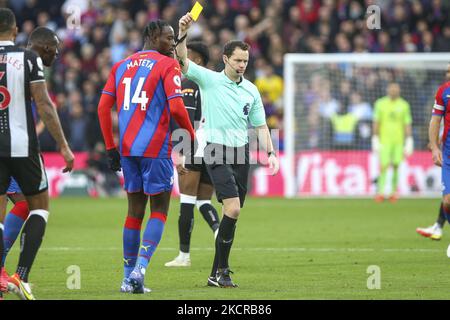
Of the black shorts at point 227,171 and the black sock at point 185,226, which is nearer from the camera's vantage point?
the black shorts at point 227,171

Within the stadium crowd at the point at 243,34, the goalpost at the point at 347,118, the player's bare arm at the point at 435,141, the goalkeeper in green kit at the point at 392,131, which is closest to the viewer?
the player's bare arm at the point at 435,141

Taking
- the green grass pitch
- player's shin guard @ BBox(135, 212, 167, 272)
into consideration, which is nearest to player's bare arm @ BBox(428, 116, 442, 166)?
the green grass pitch

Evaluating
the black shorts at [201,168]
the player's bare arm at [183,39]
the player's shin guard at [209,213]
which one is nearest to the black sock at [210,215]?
the player's shin guard at [209,213]

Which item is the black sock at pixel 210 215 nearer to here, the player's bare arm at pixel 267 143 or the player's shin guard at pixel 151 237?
the player's bare arm at pixel 267 143

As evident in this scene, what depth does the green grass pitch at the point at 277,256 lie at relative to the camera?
9.12m

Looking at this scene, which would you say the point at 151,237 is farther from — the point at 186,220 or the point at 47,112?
the point at 186,220

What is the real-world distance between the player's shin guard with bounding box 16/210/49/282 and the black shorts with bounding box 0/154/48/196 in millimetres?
213

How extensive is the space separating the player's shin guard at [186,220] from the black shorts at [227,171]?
207 cm

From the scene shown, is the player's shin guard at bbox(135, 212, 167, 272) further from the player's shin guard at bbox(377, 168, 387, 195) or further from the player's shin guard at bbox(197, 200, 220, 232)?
the player's shin guard at bbox(377, 168, 387, 195)

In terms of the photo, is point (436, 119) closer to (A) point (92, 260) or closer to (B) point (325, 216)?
(A) point (92, 260)

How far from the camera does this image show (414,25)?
85.5ft

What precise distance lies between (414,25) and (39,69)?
19.3 meters

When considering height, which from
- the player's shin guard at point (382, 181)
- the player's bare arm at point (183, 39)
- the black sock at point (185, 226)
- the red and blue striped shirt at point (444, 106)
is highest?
the player's bare arm at point (183, 39)
